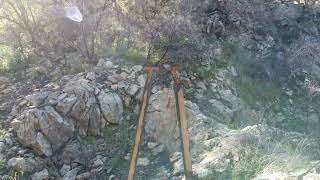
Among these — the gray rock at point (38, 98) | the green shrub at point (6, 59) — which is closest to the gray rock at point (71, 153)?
the gray rock at point (38, 98)

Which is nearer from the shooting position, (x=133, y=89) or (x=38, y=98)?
(x=38, y=98)

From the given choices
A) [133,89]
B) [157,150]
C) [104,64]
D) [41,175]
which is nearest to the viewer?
[41,175]

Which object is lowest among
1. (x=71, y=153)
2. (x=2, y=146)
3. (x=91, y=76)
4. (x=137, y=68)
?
(x=71, y=153)

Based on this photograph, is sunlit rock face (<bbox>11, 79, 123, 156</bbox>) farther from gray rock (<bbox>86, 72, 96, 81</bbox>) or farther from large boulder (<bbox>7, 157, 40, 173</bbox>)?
large boulder (<bbox>7, 157, 40, 173</bbox>)

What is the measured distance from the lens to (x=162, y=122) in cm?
878

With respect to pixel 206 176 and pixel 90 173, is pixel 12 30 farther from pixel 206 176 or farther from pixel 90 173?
pixel 206 176

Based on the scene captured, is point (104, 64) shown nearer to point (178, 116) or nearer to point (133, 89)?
point (133, 89)

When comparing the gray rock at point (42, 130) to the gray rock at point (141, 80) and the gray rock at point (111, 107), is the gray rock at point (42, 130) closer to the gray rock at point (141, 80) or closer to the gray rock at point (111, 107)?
the gray rock at point (111, 107)

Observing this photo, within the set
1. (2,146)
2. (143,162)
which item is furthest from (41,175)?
(143,162)

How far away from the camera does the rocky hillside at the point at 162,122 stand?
257 inches

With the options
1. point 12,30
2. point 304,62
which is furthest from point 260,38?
point 12,30

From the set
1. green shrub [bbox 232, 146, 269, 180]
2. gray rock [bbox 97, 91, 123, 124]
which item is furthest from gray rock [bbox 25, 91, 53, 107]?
green shrub [bbox 232, 146, 269, 180]

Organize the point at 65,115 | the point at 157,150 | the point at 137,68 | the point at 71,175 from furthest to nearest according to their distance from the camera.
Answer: the point at 137,68, the point at 65,115, the point at 157,150, the point at 71,175

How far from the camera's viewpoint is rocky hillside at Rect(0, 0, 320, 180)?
21.4 feet
